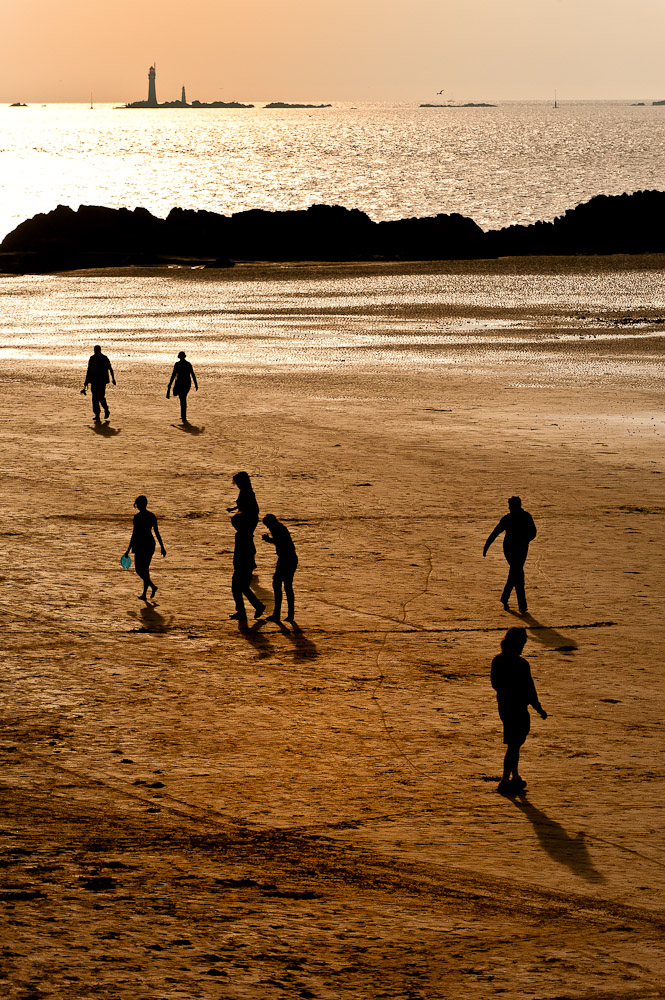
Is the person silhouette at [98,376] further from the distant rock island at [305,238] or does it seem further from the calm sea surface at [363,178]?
the calm sea surface at [363,178]

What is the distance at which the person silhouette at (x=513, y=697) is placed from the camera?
359 inches

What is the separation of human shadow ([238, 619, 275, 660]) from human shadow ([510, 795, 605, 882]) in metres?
3.63

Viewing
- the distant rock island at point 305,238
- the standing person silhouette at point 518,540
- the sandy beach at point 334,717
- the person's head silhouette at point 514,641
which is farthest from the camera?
the distant rock island at point 305,238

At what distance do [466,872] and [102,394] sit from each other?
16.8m

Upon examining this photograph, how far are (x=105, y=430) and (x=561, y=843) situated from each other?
15.8 m

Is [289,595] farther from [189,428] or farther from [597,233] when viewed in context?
[597,233]

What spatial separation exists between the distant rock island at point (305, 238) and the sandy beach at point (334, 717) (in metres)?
34.9

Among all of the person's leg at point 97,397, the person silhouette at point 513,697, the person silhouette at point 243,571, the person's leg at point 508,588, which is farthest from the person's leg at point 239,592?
the person's leg at point 97,397

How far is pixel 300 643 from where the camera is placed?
485 inches

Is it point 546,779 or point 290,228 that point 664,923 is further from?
point 290,228

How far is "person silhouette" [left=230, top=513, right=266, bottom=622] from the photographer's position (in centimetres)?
1290

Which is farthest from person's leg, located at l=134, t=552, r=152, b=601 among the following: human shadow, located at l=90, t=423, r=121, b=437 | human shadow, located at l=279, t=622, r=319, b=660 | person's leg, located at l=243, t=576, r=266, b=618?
human shadow, located at l=90, t=423, r=121, b=437

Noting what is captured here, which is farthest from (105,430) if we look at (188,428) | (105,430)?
(188,428)

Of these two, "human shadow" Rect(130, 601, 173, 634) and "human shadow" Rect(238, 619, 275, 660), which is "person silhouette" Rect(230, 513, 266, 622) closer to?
"human shadow" Rect(238, 619, 275, 660)
